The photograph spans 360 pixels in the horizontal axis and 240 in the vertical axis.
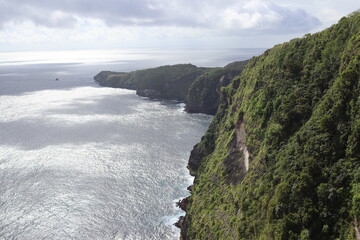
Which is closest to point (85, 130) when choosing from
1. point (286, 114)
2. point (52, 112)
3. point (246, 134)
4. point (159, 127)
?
point (159, 127)

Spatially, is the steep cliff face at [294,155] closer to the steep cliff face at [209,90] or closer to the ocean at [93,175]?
the ocean at [93,175]

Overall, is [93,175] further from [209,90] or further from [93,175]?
[209,90]

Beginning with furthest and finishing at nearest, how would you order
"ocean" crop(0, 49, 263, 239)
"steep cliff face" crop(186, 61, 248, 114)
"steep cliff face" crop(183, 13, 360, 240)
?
"steep cliff face" crop(186, 61, 248, 114), "ocean" crop(0, 49, 263, 239), "steep cliff face" crop(183, 13, 360, 240)

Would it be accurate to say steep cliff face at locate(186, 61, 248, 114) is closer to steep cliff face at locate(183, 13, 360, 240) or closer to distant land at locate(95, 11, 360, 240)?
distant land at locate(95, 11, 360, 240)

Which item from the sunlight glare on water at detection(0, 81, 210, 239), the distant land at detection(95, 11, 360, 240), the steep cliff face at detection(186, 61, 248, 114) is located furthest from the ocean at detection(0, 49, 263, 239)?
the steep cliff face at detection(186, 61, 248, 114)

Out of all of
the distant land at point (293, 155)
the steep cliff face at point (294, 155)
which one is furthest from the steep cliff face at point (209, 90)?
the steep cliff face at point (294, 155)

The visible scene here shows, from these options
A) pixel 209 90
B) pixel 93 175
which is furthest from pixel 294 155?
pixel 209 90

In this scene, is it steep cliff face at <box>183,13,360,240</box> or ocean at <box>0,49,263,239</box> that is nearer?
steep cliff face at <box>183,13,360,240</box>
